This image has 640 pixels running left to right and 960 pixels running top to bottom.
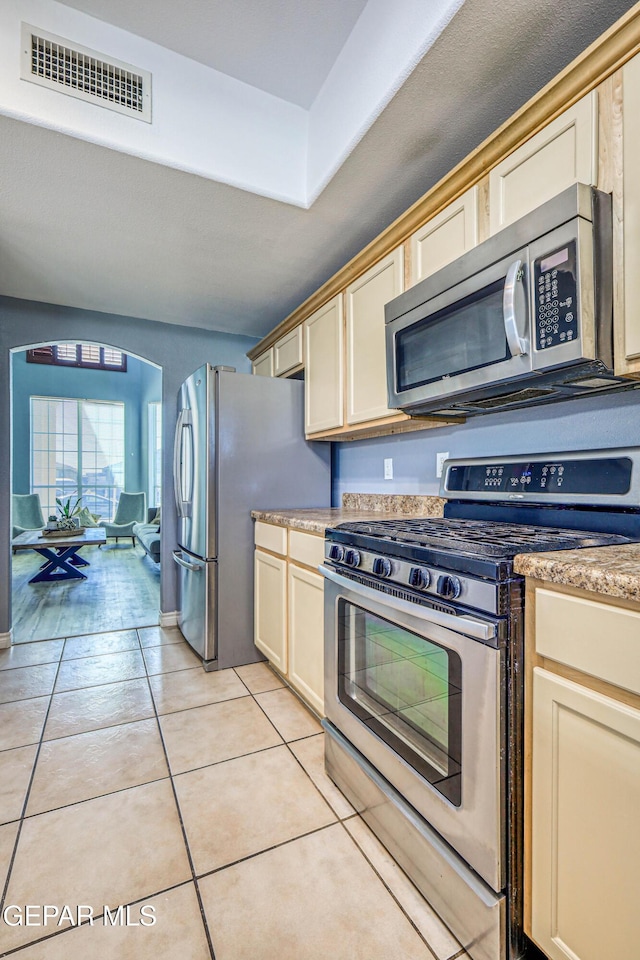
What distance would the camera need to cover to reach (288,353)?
312 centimetres

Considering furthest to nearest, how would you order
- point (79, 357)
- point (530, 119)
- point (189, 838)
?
point (79, 357) < point (189, 838) < point (530, 119)

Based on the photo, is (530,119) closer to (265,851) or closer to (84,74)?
(84,74)

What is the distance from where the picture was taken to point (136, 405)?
856 centimetres

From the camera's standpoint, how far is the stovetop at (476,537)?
112cm

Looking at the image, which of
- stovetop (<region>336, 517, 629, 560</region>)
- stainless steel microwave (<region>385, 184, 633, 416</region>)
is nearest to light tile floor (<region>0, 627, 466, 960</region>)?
stovetop (<region>336, 517, 629, 560</region>)

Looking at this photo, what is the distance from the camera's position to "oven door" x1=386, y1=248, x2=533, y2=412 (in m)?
1.33

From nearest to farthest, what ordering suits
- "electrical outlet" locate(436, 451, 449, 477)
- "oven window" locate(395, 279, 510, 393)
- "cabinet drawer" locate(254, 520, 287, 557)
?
"oven window" locate(395, 279, 510, 393) < "electrical outlet" locate(436, 451, 449, 477) < "cabinet drawer" locate(254, 520, 287, 557)

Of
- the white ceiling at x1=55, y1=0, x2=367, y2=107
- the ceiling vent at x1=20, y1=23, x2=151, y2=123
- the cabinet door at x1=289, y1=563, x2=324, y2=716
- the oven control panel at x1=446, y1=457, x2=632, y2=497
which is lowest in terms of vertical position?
the cabinet door at x1=289, y1=563, x2=324, y2=716

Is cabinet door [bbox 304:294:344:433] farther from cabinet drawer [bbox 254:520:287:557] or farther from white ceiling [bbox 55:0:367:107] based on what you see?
white ceiling [bbox 55:0:367:107]

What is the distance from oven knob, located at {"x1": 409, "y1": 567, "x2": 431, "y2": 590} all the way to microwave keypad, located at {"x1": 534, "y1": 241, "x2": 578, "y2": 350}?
70 centimetres

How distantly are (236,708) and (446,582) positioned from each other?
5.35ft

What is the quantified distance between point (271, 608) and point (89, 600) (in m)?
2.64

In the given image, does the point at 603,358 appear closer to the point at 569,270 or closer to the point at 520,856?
the point at 569,270

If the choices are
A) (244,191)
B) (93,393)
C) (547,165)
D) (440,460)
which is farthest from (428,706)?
(93,393)
